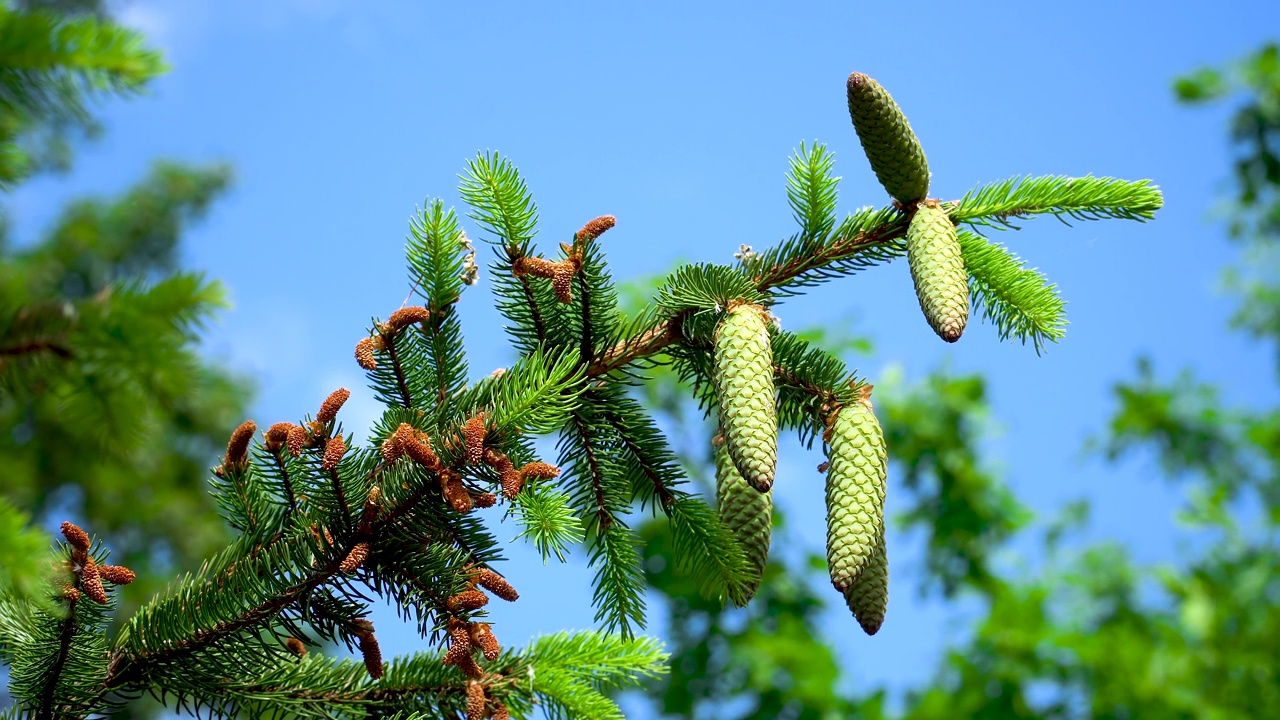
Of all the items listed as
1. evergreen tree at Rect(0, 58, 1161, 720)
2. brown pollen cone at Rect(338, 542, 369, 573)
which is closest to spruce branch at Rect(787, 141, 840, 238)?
evergreen tree at Rect(0, 58, 1161, 720)

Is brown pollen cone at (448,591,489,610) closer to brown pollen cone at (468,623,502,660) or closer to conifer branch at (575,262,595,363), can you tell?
brown pollen cone at (468,623,502,660)

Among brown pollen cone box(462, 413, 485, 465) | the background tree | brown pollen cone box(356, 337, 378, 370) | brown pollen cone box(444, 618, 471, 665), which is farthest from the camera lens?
the background tree

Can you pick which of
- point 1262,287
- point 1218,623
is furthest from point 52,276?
point 1262,287

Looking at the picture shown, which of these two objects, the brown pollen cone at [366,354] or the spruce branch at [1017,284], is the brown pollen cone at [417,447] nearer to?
the brown pollen cone at [366,354]

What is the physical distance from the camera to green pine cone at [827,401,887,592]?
132cm

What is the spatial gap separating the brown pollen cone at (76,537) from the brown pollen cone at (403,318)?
0.46 m

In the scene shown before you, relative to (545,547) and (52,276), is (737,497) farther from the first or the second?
(52,276)

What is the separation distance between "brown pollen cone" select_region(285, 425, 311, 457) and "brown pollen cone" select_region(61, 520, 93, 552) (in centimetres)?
27

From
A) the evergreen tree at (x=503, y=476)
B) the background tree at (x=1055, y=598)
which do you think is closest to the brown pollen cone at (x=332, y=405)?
the evergreen tree at (x=503, y=476)

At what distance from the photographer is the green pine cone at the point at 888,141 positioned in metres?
1.46

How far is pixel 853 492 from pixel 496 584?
487 millimetres

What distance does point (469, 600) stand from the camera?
1.34 metres

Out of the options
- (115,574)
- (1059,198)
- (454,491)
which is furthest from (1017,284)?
(115,574)

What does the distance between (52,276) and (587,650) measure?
16.4 metres
